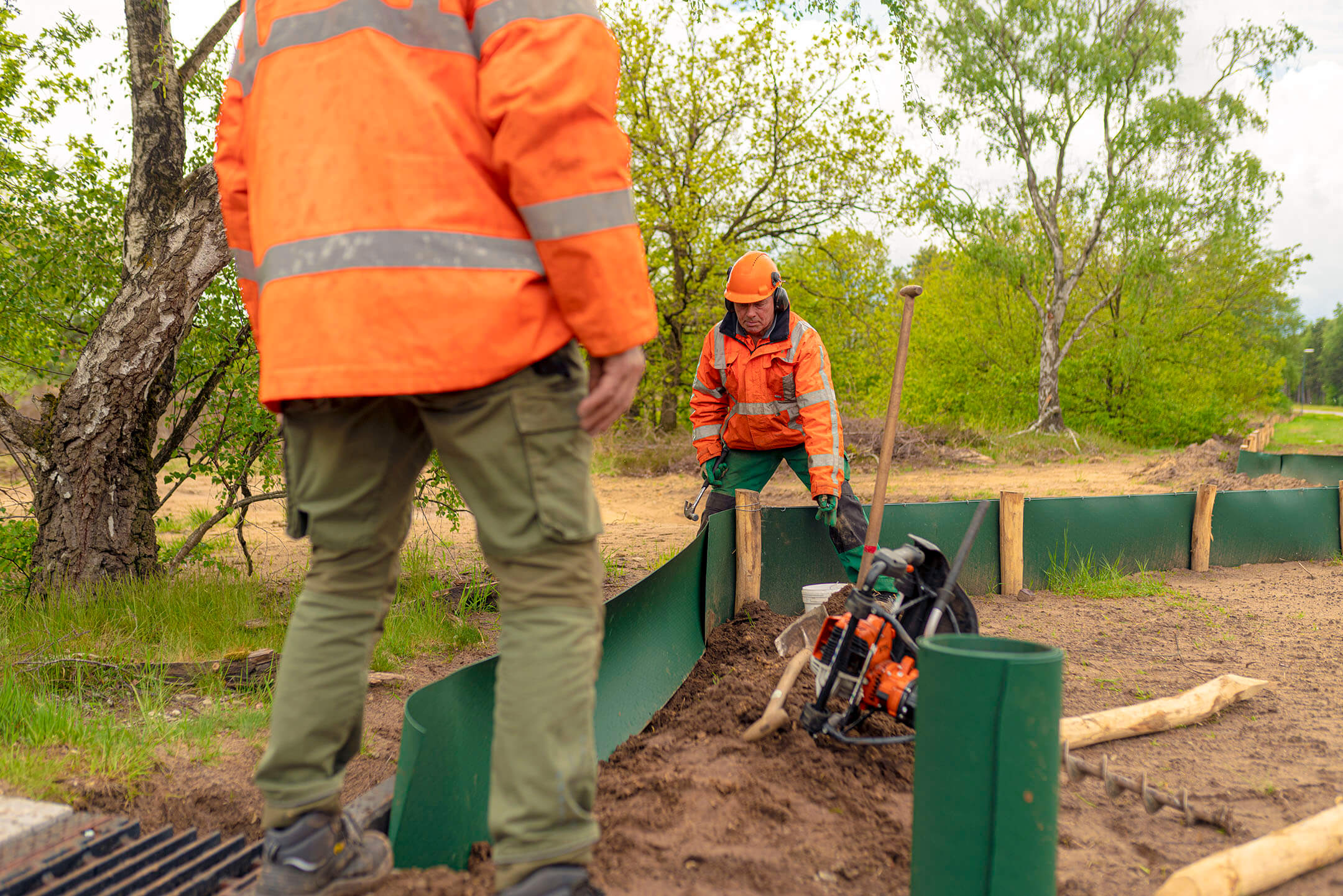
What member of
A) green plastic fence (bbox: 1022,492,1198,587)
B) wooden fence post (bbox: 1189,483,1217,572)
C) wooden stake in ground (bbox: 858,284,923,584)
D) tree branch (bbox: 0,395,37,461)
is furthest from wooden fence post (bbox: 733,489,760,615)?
wooden fence post (bbox: 1189,483,1217,572)

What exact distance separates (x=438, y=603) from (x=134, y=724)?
212 centimetres

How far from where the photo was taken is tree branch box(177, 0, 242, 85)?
4.89 m

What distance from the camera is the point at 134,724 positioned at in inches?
120

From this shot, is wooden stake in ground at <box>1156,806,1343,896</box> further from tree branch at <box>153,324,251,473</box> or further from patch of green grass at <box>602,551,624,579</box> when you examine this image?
tree branch at <box>153,324,251,473</box>

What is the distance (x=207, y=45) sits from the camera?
4.96 meters

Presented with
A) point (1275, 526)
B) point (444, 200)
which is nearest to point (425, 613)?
point (444, 200)

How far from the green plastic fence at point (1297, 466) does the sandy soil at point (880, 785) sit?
9.17 meters

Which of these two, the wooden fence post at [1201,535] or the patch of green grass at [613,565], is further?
the wooden fence post at [1201,535]

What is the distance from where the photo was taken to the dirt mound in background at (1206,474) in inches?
452

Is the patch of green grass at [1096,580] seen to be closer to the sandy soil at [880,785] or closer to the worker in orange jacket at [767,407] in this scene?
the sandy soil at [880,785]

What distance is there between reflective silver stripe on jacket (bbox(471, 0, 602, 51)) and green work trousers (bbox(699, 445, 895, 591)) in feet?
11.7

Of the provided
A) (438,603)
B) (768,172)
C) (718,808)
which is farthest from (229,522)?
(768,172)

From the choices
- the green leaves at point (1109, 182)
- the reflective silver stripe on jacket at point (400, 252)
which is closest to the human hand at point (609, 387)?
the reflective silver stripe on jacket at point (400, 252)

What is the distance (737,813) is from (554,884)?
1.05 m
